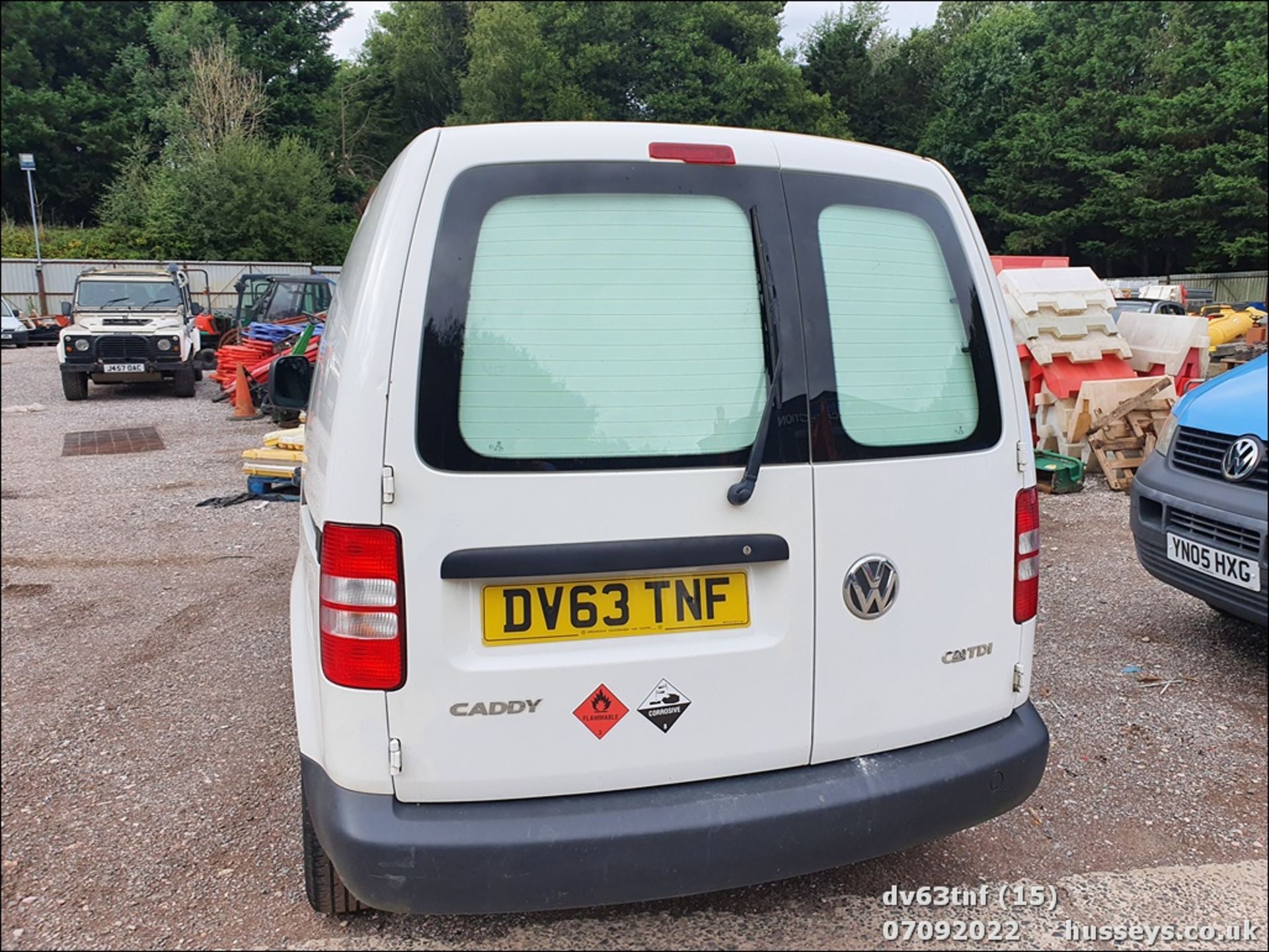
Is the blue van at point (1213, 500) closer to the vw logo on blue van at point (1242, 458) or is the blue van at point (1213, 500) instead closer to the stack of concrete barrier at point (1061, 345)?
the vw logo on blue van at point (1242, 458)

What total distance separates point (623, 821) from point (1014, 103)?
39.8m

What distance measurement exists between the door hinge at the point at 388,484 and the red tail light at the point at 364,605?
0.20 ft

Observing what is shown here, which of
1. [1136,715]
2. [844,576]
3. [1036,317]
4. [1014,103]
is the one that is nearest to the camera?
[844,576]

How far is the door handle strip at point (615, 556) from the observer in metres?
1.77

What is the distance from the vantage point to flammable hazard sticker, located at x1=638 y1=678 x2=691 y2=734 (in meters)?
1.90

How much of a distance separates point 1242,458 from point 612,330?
2868 millimetres

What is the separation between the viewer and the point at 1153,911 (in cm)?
241

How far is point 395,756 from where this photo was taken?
1830mm

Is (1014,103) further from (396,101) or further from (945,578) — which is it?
(945,578)

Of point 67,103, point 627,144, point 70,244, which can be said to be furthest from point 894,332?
point 67,103

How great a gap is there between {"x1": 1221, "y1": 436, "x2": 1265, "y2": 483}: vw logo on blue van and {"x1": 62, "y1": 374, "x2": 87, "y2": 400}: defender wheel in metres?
15.1

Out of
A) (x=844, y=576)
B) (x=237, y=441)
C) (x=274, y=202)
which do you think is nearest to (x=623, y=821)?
(x=844, y=576)

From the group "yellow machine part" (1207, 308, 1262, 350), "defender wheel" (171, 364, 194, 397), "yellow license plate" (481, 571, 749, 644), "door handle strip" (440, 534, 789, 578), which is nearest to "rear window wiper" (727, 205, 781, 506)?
"door handle strip" (440, 534, 789, 578)

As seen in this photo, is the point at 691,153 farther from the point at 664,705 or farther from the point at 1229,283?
the point at 1229,283
